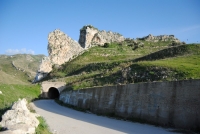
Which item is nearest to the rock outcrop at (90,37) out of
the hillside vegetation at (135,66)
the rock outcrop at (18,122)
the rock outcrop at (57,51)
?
the hillside vegetation at (135,66)

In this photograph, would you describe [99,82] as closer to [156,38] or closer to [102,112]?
[102,112]

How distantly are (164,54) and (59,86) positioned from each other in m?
16.9

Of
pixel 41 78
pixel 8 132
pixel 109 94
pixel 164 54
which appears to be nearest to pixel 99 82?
pixel 109 94

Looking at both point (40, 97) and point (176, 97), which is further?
point (40, 97)

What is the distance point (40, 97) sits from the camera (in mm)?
36469

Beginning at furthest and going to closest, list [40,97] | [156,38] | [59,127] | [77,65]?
[156,38], [77,65], [40,97], [59,127]

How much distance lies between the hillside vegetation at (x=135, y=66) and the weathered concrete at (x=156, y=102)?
9.61 ft

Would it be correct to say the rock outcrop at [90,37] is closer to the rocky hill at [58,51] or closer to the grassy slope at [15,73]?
the rocky hill at [58,51]

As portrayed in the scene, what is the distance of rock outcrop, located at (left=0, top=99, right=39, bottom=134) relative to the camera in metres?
8.21

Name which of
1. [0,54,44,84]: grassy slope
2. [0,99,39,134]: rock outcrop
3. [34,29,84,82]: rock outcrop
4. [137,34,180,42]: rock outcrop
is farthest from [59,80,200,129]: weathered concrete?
[137,34,180,42]: rock outcrop

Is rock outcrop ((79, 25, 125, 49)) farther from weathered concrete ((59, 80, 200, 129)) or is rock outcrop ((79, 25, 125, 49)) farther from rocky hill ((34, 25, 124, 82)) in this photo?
weathered concrete ((59, 80, 200, 129))

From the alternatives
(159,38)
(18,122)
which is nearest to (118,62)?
(18,122)

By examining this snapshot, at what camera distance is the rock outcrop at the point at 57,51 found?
52944 mm

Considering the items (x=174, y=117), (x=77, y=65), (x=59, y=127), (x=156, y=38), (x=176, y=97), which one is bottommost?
(x=59, y=127)
